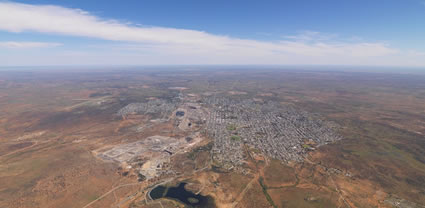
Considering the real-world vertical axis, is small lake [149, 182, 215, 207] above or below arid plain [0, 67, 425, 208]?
below

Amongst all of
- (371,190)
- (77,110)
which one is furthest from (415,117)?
(77,110)

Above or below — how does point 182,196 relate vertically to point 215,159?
below

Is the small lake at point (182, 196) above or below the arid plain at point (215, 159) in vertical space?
below

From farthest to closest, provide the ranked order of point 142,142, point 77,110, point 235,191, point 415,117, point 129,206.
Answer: point 77,110
point 415,117
point 142,142
point 235,191
point 129,206

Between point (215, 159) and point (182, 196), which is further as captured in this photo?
point (215, 159)

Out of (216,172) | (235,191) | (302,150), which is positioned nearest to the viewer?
(235,191)

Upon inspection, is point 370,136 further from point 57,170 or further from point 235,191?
point 57,170

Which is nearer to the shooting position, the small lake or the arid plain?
the small lake

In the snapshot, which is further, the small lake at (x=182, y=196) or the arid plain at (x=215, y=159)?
the arid plain at (x=215, y=159)
